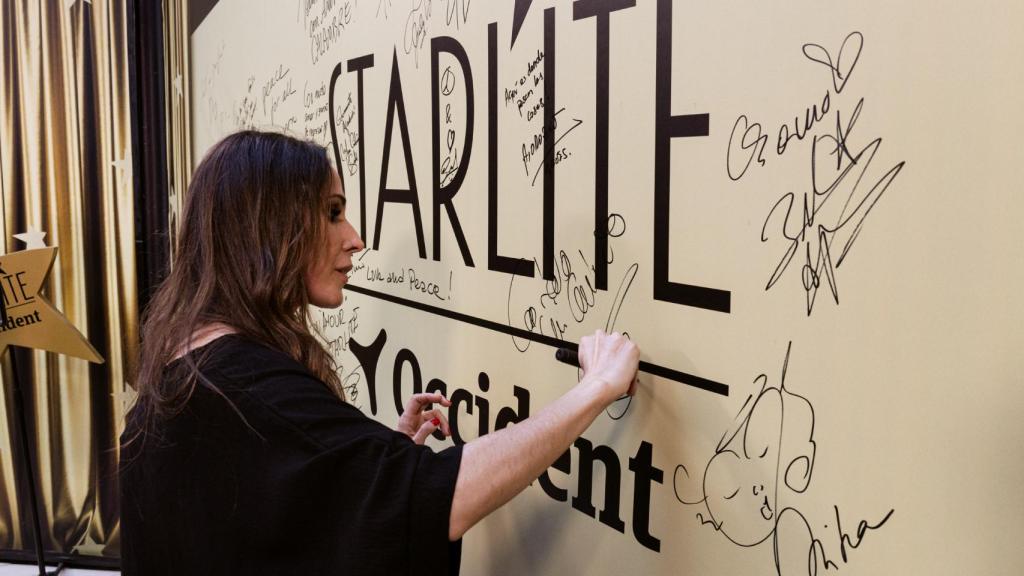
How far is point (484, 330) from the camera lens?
1372mm

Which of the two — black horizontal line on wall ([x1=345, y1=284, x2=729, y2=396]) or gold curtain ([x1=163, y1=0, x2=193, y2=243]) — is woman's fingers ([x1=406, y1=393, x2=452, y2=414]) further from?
gold curtain ([x1=163, y1=0, x2=193, y2=243])

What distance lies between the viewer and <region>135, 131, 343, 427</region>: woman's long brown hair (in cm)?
97

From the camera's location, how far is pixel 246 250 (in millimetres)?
1005

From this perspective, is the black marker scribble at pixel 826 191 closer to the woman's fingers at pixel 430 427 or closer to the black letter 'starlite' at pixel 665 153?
the black letter 'starlite' at pixel 665 153

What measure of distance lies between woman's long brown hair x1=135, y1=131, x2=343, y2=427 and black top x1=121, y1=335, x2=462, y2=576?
A: 0.08 meters

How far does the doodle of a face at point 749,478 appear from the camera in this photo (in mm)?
877

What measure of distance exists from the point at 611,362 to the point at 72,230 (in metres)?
2.51

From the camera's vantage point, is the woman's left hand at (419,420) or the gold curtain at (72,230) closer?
the woman's left hand at (419,420)

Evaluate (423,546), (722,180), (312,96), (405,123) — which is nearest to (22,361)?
(312,96)
